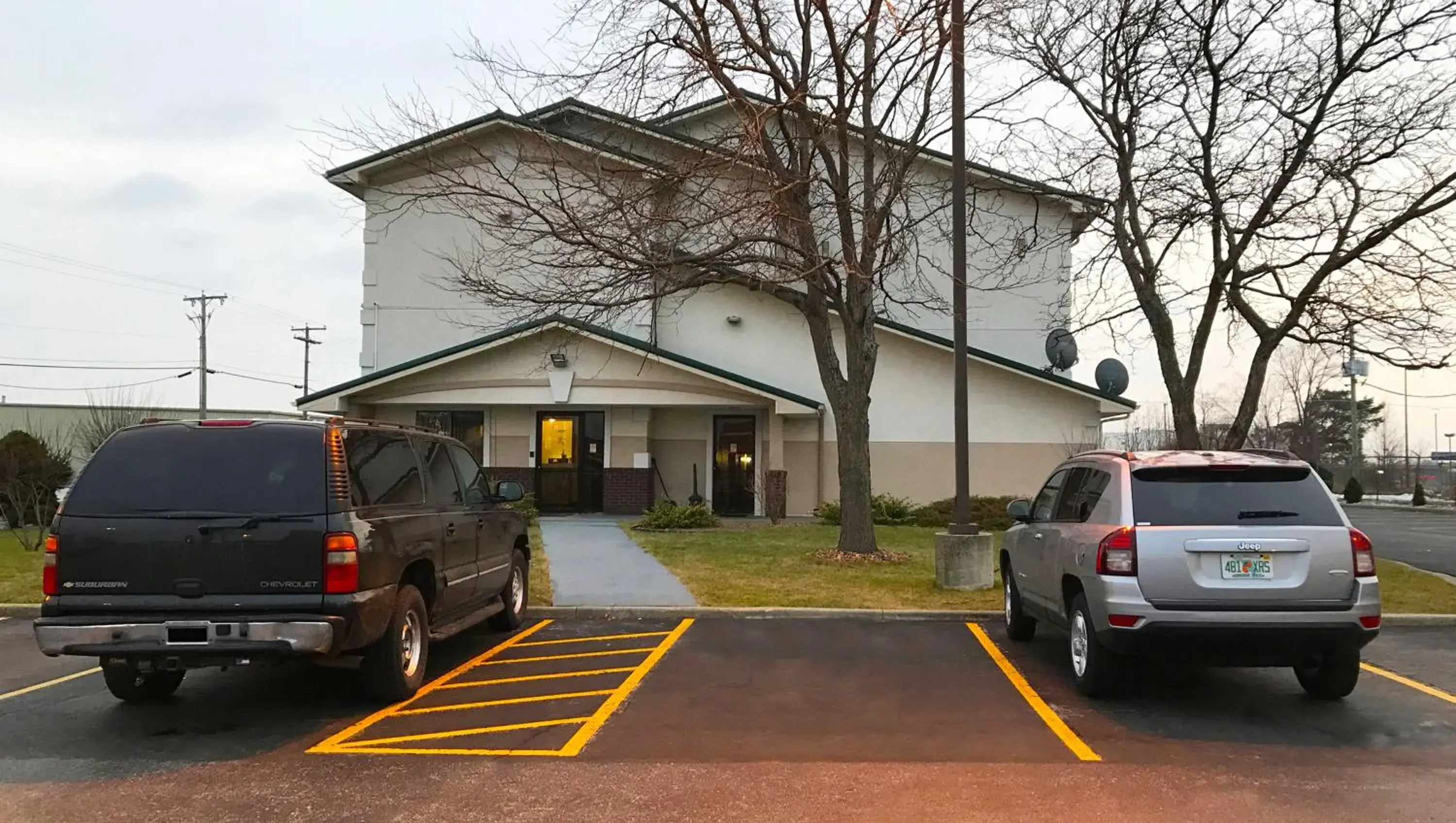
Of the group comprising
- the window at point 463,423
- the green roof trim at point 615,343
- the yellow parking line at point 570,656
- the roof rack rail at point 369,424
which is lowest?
the yellow parking line at point 570,656

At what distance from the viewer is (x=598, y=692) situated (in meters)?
7.44

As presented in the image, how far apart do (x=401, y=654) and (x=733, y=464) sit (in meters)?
17.3

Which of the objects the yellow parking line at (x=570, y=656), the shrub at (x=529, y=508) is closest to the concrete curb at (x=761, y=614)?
the yellow parking line at (x=570, y=656)

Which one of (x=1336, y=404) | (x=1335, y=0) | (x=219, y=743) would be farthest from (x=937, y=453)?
(x=1336, y=404)

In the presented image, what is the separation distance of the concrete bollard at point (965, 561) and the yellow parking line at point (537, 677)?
507 cm

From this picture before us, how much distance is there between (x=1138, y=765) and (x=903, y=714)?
5.28ft

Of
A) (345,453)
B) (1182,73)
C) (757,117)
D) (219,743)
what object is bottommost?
(219,743)

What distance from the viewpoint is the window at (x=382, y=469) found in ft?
22.0

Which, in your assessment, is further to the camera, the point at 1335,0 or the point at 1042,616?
the point at 1335,0

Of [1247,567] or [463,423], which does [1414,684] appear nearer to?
[1247,567]

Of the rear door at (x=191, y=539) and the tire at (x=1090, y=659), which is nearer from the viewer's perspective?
the rear door at (x=191, y=539)

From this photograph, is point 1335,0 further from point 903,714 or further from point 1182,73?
point 903,714

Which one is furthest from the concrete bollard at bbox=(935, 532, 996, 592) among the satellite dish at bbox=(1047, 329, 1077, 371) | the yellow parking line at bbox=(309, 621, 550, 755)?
the satellite dish at bbox=(1047, 329, 1077, 371)

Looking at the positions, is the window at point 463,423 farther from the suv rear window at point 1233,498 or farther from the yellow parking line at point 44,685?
the suv rear window at point 1233,498
